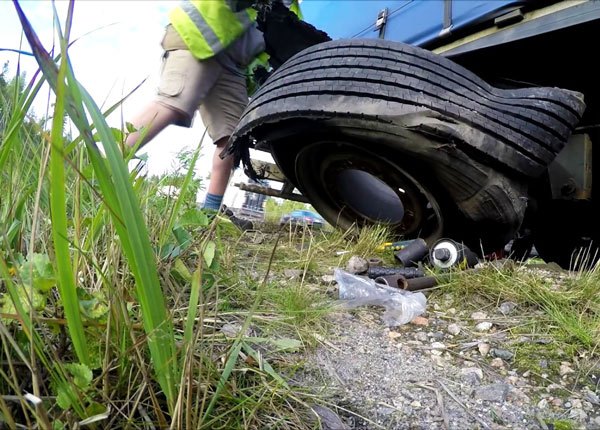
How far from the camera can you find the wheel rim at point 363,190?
5.62ft

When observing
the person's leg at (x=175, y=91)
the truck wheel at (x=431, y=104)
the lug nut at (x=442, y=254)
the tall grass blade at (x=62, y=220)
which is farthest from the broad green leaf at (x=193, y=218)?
the person's leg at (x=175, y=91)

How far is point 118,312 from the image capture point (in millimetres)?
610

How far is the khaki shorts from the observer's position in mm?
2416

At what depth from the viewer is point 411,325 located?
1120mm

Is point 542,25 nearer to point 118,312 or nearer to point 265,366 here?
point 265,366

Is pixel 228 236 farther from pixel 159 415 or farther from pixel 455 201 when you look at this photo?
pixel 159 415

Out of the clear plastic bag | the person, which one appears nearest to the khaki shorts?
the person

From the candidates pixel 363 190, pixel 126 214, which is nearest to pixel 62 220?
pixel 126 214

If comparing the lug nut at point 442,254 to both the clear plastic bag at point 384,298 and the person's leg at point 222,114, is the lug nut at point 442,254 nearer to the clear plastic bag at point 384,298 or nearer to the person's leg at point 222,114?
the clear plastic bag at point 384,298

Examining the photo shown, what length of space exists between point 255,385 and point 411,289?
751 millimetres

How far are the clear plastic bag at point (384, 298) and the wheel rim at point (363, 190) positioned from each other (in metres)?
0.48

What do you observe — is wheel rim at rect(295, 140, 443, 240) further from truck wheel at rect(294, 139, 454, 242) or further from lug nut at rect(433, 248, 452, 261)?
lug nut at rect(433, 248, 452, 261)

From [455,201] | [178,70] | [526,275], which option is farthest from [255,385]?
[178,70]

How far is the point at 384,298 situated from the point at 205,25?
1915 mm
